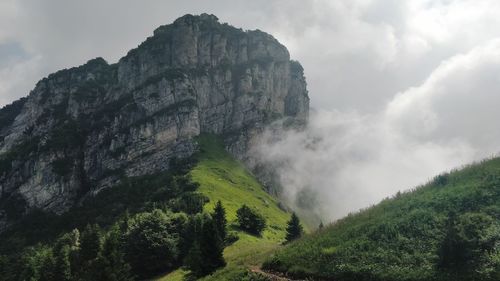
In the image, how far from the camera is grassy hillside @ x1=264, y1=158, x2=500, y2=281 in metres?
43.9

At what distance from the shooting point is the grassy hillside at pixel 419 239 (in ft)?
144

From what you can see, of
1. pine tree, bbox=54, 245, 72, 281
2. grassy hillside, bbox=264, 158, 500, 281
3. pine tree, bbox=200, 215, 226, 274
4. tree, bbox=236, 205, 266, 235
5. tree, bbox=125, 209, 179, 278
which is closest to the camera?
grassy hillside, bbox=264, 158, 500, 281

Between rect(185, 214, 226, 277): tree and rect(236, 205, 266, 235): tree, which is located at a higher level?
rect(236, 205, 266, 235): tree

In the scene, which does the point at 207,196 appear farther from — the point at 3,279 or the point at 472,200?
the point at 472,200

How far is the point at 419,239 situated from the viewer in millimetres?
51094

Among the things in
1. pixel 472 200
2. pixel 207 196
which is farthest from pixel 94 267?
pixel 207 196

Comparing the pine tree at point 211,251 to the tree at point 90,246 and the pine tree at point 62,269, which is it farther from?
the pine tree at point 62,269

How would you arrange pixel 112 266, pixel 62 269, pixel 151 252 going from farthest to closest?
pixel 151 252 → pixel 62 269 → pixel 112 266

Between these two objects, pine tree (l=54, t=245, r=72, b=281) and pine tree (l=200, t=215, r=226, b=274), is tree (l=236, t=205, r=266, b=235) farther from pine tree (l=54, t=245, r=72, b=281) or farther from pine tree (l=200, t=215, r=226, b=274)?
pine tree (l=200, t=215, r=226, b=274)

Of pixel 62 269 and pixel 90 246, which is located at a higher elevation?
pixel 90 246

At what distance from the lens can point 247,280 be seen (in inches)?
2104

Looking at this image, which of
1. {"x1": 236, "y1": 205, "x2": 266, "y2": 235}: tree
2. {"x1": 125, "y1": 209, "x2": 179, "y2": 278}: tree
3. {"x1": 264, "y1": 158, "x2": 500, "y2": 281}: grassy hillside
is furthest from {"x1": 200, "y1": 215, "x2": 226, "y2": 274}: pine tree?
{"x1": 236, "y1": 205, "x2": 266, "y2": 235}: tree

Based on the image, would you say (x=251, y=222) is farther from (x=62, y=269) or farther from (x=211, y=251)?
(x=211, y=251)

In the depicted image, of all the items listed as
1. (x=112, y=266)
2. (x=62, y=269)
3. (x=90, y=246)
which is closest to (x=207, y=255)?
(x=112, y=266)
